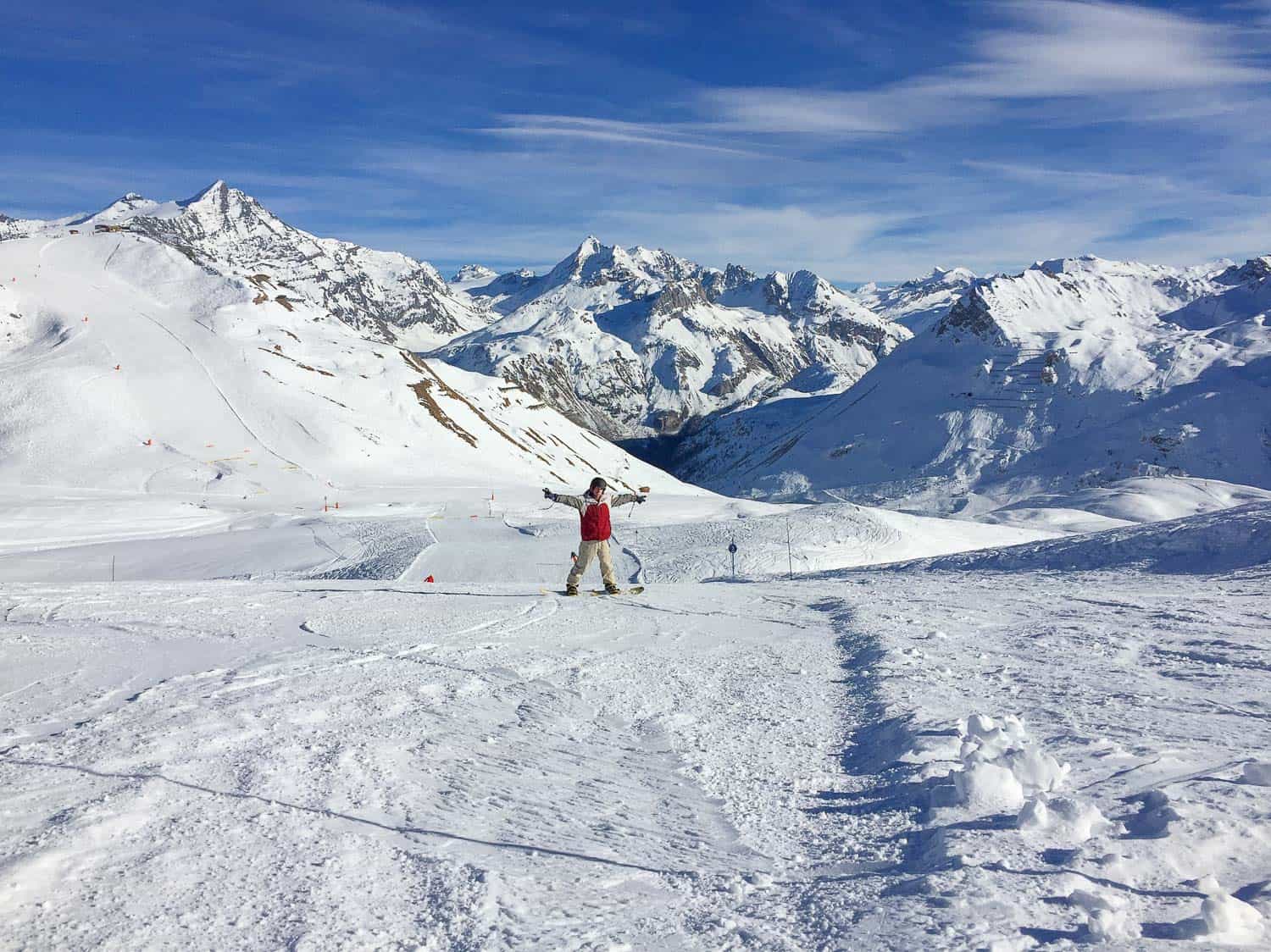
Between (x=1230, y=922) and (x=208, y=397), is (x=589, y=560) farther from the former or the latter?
(x=208, y=397)

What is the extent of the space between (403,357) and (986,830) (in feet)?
305

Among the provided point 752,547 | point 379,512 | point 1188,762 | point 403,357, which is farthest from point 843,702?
point 403,357

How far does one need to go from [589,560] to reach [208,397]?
5850 cm

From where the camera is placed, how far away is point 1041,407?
123 m

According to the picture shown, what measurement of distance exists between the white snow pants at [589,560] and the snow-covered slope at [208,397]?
111 feet

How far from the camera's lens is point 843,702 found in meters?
7.55

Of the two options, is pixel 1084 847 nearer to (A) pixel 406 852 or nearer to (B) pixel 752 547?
(A) pixel 406 852

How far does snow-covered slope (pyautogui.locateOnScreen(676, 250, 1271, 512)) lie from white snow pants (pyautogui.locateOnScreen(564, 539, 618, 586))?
8464cm

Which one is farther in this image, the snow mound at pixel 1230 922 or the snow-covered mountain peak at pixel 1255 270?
the snow-covered mountain peak at pixel 1255 270

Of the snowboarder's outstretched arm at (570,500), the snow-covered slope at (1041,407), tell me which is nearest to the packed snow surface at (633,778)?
the snowboarder's outstretched arm at (570,500)

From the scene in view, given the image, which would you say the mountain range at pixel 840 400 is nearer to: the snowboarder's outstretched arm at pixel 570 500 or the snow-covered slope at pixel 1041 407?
the snow-covered slope at pixel 1041 407

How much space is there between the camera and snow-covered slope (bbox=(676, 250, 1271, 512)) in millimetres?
105062

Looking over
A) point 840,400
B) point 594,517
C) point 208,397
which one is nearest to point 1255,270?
point 840,400

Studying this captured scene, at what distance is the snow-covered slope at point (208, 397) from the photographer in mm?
52406
